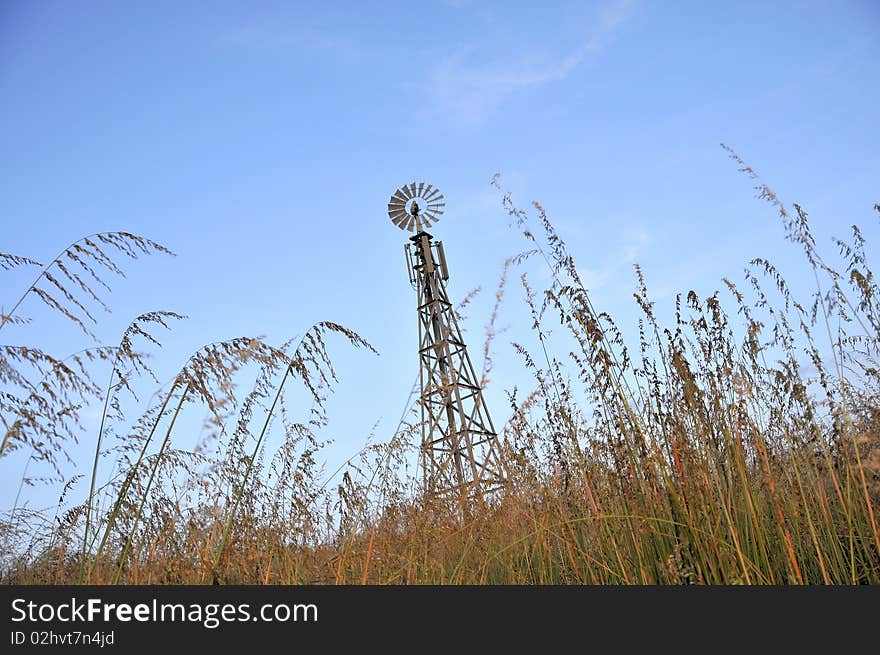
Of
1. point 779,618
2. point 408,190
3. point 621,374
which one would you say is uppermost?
point 408,190

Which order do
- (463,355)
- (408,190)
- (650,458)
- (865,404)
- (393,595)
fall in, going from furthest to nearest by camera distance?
(408,190) < (463,355) < (865,404) < (650,458) < (393,595)

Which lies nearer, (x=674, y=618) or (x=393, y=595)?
(x=674, y=618)

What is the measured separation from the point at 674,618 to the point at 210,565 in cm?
189

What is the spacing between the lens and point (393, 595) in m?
2.35

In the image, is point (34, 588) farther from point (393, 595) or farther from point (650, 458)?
point (650, 458)

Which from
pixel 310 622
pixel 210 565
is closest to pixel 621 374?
pixel 310 622

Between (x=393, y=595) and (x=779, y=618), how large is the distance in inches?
50.2

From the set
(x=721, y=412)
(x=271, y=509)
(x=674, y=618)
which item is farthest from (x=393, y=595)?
(x=271, y=509)

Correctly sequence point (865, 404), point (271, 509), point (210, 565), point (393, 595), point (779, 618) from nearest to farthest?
point (779, 618), point (393, 595), point (210, 565), point (865, 404), point (271, 509)

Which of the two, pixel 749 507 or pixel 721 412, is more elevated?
pixel 721 412

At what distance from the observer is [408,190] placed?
16000 mm

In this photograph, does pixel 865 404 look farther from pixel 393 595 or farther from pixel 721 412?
pixel 393 595

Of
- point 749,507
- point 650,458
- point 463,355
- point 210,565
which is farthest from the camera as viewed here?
point 463,355

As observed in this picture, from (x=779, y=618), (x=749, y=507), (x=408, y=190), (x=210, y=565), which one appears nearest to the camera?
(x=779, y=618)
